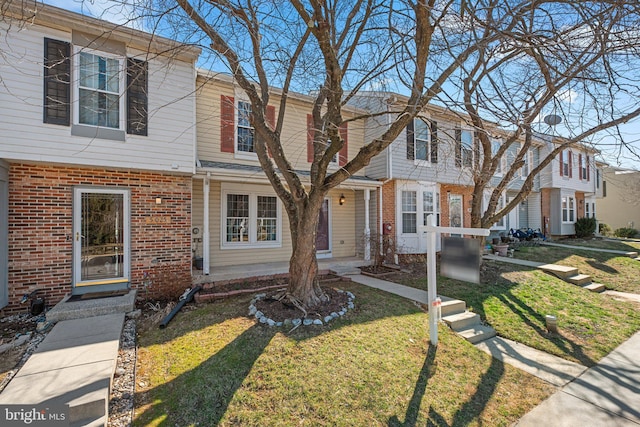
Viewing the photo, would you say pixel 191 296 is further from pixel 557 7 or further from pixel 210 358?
pixel 557 7

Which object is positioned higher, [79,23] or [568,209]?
[79,23]

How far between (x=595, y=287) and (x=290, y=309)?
8965mm

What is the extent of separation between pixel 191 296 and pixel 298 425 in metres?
4.48

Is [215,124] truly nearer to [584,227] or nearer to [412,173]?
[412,173]

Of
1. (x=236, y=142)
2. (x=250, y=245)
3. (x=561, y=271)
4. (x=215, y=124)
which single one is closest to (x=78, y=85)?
(x=215, y=124)

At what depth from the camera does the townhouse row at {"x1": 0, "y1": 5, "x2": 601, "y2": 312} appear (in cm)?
566

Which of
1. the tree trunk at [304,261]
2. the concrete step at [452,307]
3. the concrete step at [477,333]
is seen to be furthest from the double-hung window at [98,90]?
the concrete step at [477,333]

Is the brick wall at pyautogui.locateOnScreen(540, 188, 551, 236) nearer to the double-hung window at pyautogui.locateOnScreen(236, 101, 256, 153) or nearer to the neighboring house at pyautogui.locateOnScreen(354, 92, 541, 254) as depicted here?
the neighboring house at pyautogui.locateOnScreen(354, 92, 541, 254)

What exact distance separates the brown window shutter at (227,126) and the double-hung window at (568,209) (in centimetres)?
1968

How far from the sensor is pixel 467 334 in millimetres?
5137

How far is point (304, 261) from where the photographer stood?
542 centimetres

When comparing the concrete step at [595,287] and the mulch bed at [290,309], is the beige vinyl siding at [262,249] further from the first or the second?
the concrete step at [595,287]

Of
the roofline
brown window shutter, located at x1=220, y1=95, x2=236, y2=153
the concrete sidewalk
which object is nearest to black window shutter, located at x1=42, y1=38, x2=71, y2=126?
the roofline

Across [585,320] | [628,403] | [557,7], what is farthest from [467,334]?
[557,7]
